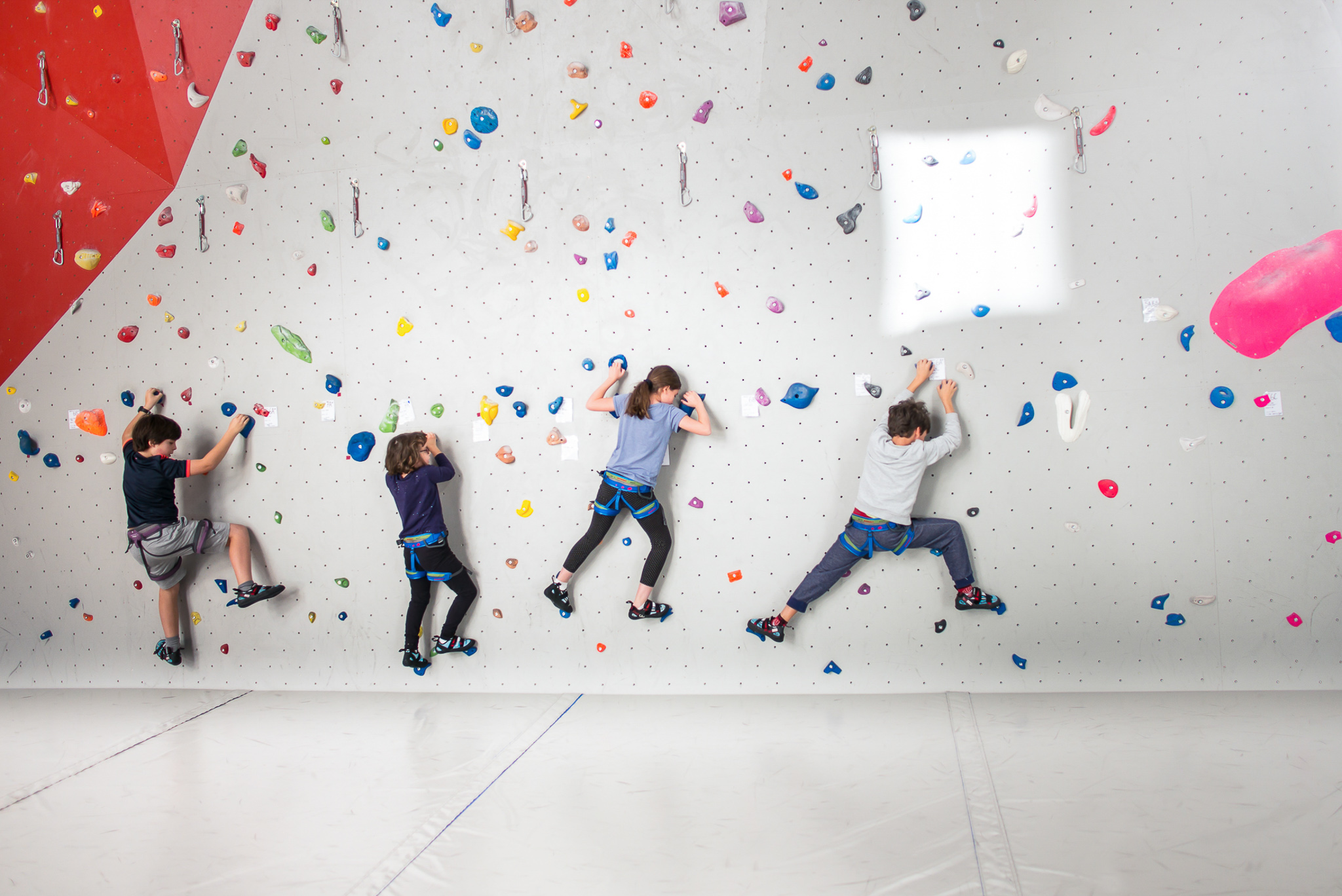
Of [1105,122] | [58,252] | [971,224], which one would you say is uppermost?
[1105,122]

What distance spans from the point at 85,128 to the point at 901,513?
392 cm

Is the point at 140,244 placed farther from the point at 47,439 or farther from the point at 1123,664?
the point at 1123,664

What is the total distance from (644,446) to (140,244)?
2491 millimetres

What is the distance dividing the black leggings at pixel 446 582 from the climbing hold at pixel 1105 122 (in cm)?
292

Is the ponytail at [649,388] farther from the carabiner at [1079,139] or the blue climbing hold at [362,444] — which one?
the carabiner at [1079,139]

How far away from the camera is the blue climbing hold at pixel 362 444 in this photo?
3.07 m

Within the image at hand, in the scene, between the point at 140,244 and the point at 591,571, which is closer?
the point at 591,571

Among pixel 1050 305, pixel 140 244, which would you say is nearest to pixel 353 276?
pixel 140 244

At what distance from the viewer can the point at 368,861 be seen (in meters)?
1.82

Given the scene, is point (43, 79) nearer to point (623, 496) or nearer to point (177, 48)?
point (177, 48)

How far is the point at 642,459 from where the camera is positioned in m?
2.75

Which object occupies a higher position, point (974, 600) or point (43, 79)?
point (43, 79)

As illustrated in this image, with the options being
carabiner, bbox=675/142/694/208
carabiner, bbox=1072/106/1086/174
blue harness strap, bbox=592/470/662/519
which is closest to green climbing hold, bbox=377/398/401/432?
blue harness strap, bbox=592/470/662/519

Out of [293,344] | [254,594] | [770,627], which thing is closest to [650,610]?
[770,627]
